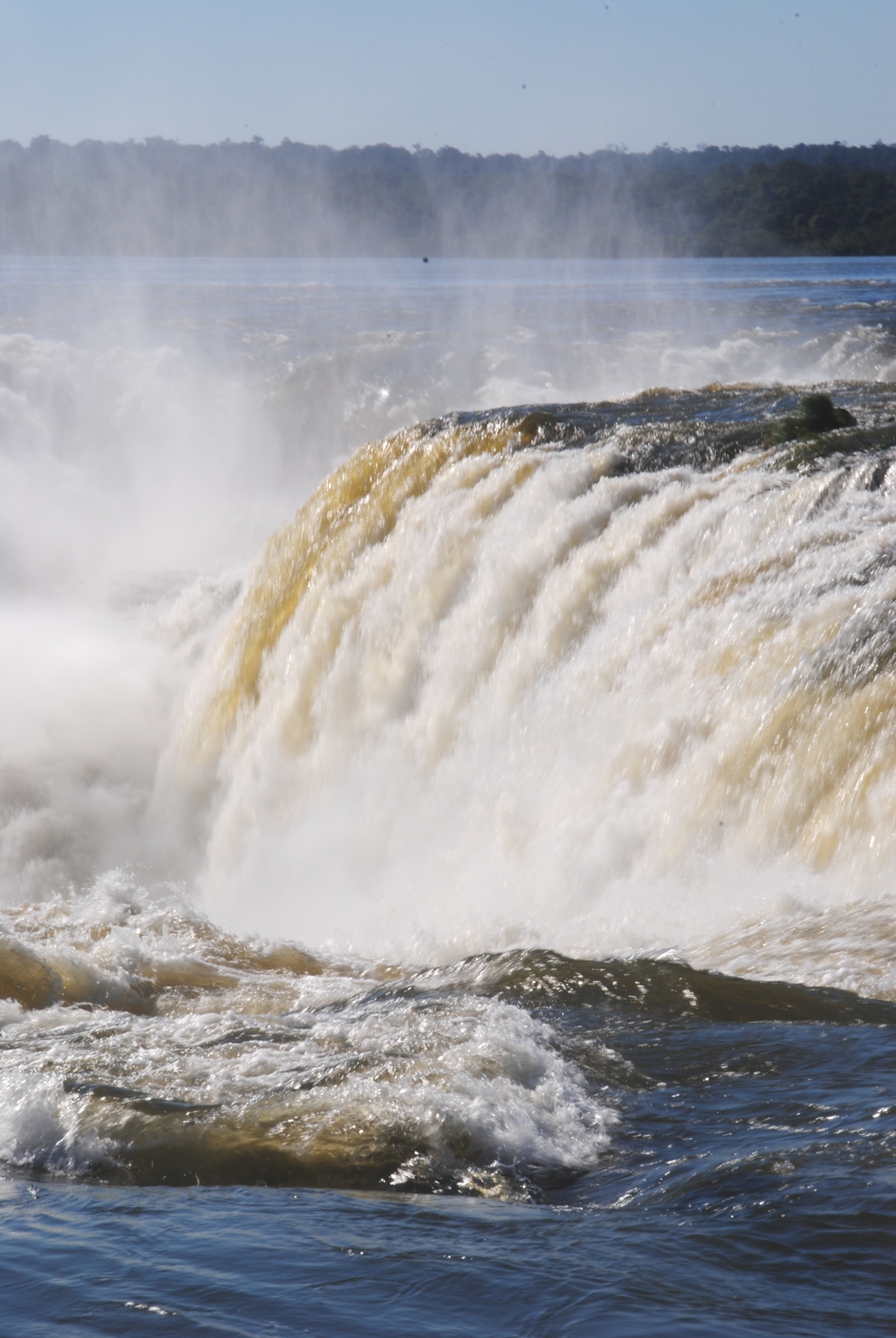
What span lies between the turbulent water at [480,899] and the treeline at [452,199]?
29.4m

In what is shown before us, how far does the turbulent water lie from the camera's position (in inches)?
110

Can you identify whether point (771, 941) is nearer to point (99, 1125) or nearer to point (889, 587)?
point (889, 587)

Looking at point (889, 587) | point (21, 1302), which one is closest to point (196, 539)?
point (889, 587)

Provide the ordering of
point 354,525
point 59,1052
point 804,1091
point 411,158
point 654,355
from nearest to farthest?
point 804,1091
point 59,1052
point 354,525
point 654,355
point 411,158

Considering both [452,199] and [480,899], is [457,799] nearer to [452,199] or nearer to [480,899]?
[480,899]

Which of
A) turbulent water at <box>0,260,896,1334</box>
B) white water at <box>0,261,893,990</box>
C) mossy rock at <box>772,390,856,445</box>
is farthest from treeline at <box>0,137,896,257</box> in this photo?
mossy rock at <box>772,390,856,445</box>

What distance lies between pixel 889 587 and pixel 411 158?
149ft

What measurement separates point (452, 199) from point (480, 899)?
1678 inches

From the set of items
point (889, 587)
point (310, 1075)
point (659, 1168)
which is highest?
point (889, 587)

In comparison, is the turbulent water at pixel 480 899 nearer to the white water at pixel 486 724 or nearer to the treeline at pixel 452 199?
the white water at pixel 486 724

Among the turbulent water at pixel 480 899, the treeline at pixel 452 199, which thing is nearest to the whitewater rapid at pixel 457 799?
the turbulent water at pixel 480 899

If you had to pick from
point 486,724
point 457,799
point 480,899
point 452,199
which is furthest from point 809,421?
point 452,199

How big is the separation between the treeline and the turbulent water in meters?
29.4

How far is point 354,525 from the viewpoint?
30.8 ft
